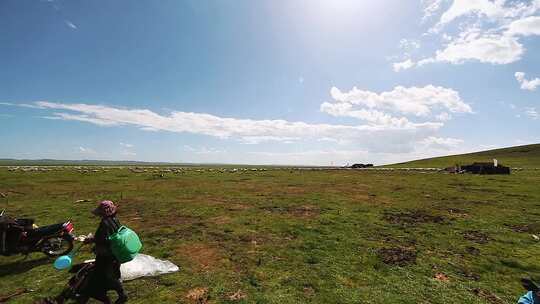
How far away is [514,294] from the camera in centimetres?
934

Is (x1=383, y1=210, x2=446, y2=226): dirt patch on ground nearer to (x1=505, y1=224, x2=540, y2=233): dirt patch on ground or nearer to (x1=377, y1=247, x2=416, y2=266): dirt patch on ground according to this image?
(x1=505, y1=224, x2=540, y2=233): dirt patch on ground

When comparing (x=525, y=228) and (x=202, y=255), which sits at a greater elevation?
(x=525, y=228)

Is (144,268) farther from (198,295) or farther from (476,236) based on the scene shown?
(476,236)

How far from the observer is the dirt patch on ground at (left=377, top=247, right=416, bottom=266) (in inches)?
470

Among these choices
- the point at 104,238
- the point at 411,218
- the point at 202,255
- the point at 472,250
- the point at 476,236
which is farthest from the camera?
the point at 411,218

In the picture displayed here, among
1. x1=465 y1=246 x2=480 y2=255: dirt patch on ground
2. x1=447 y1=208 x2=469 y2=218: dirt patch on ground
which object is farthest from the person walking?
x1=447 y1=208 x2=469 y2=218: dirt patch on ground

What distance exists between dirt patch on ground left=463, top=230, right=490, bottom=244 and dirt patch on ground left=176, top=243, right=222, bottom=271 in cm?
1303

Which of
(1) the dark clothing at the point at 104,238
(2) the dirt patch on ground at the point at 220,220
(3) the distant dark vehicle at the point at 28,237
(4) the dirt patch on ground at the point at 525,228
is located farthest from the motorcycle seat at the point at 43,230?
(4) the dirt patch on ground at the point at 525,228

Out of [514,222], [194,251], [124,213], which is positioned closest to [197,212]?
[124,213]

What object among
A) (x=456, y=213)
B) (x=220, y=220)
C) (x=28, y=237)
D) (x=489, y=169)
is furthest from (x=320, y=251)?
(x=489, y=169)

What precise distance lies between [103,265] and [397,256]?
11.3m

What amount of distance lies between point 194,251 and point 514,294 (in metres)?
12.0

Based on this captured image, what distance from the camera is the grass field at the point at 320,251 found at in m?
9.45

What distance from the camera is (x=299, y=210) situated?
73.1ft
